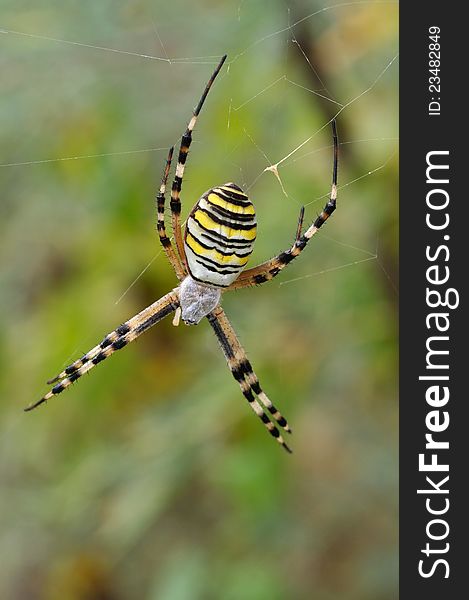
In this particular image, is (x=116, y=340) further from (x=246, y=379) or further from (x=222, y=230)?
(x=222, y=230)

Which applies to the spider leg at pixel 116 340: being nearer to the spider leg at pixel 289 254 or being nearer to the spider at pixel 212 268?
the spider at pixel 212 268

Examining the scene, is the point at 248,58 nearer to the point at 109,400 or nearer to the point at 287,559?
the point at 109,400

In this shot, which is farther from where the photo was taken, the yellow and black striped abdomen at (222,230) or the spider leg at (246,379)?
the spider leg at (246,379)

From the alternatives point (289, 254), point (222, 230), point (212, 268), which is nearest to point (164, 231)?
point (212, 268)

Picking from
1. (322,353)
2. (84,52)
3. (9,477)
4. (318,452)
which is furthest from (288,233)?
(9,477)

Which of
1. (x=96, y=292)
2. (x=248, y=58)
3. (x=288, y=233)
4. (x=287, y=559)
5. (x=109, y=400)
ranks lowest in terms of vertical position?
(x=287, y=559)

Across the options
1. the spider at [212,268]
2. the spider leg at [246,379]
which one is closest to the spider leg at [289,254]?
the spider at [212,268]

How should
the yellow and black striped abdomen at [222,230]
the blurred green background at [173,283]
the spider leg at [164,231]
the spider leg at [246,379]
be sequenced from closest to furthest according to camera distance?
the yellow and black striped abdomen at [222,230]
the spider leg at [164,231]
the blurred green background at [173,283]
the spider leg at [246,379]
